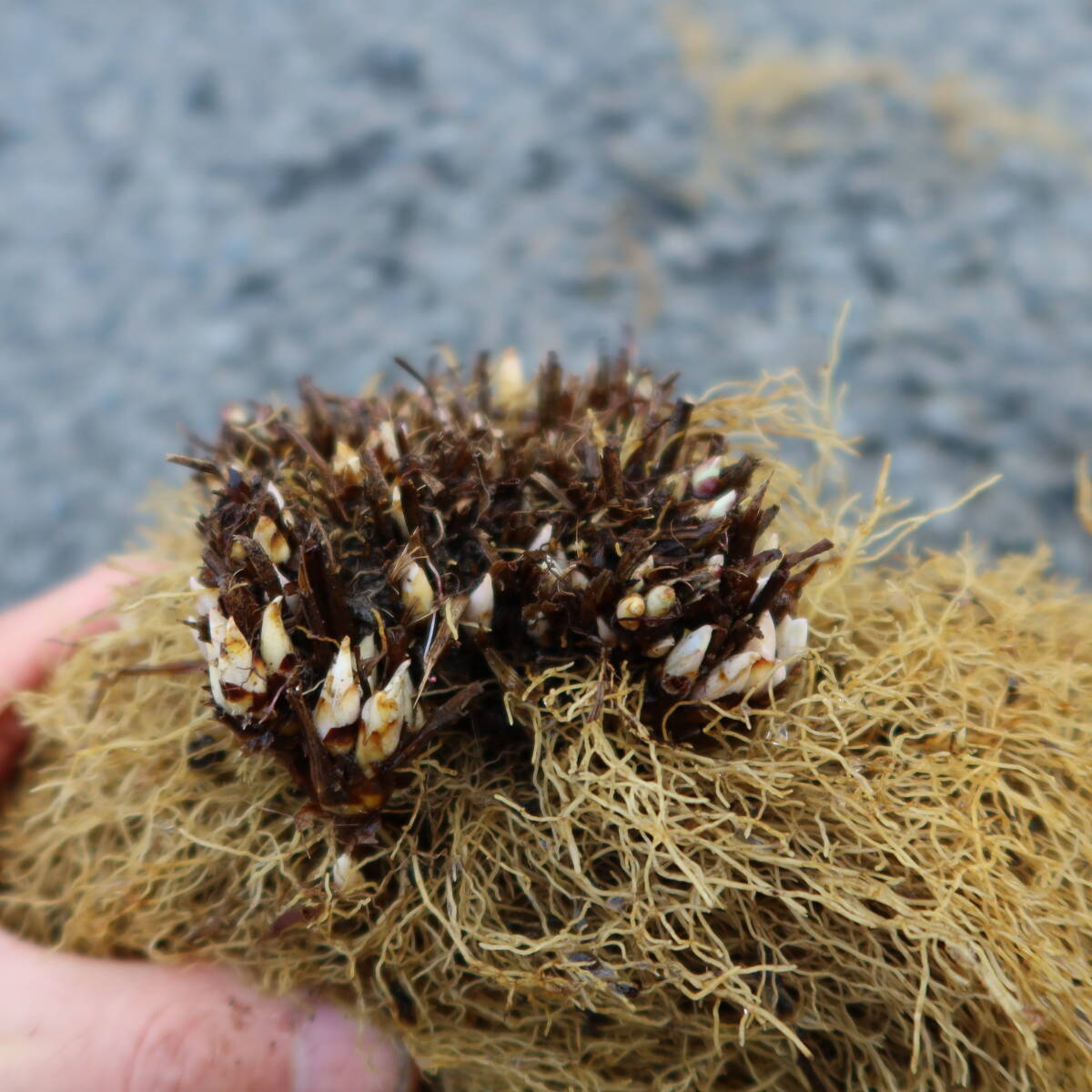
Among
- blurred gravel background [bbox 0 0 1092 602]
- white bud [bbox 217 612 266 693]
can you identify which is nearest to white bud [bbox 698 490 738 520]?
white bud [bbox 217 612 266 693]

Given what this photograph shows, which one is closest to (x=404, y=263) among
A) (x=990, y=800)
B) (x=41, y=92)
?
(x=41, y=92)

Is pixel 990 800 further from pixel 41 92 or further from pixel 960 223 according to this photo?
pixel 41 92

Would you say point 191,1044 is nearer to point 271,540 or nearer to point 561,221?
point 271,540

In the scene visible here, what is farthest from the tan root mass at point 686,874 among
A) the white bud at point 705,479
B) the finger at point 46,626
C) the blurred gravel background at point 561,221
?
the blurred gravel background at point 561,221

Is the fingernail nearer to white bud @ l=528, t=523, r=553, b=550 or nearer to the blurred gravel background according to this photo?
white bud @ l=528, t=523, r=553, b=550

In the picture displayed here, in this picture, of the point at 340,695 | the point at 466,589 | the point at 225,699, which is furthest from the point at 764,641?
the point at 225,699
